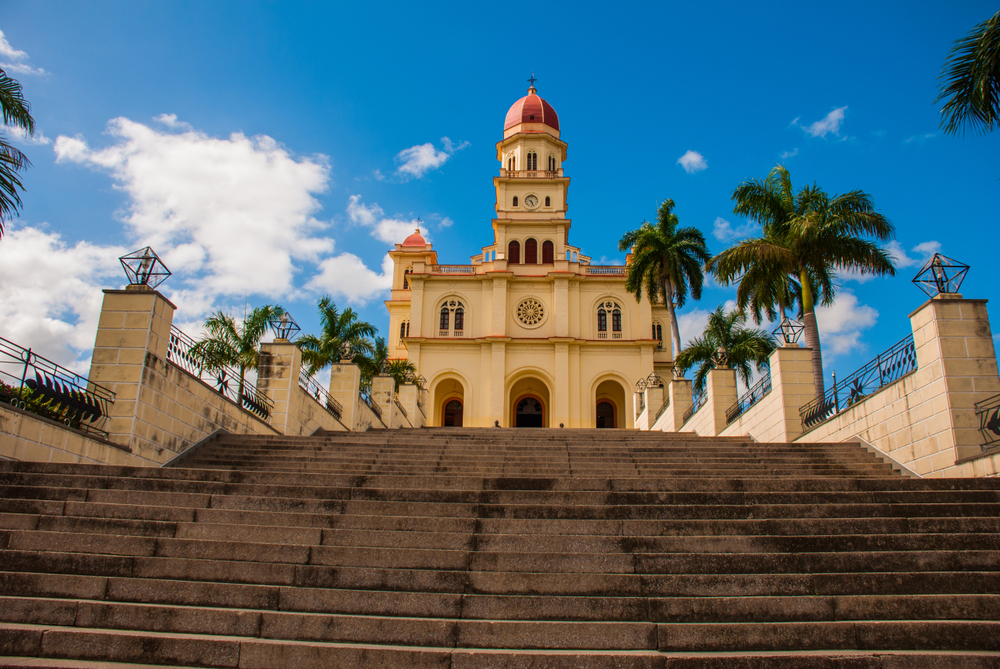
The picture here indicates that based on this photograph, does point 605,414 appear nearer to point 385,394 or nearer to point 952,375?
point 385,394

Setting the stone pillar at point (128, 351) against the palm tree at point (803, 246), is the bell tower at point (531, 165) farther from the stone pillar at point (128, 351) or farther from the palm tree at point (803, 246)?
the stone pillar at point (128, 351)

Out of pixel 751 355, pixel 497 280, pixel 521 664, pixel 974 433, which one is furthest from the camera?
pixel 497 280

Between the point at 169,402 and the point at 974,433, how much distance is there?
11.8 meters

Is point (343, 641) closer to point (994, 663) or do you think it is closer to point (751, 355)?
point (994, 663)

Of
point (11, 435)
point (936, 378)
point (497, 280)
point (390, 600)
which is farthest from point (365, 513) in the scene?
point (497, 280)

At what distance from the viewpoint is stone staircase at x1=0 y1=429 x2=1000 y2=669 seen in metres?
4.21

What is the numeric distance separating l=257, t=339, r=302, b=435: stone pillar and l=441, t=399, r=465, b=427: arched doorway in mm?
23670

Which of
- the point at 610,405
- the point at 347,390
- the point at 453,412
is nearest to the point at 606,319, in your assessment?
the point at 610,405

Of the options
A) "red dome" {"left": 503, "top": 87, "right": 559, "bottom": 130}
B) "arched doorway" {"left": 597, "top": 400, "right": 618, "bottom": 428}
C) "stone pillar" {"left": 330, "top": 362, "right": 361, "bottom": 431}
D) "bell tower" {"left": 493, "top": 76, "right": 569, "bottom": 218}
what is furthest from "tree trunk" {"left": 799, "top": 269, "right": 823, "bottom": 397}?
"red dome" {"left": 503, "top": 87, "right": 559, "bottom": 130}

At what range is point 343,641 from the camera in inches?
173

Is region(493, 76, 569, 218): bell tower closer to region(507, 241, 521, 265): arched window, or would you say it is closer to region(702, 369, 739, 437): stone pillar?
region(507, 241, 521, 265): arched window

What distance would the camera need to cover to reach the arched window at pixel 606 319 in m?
36.4

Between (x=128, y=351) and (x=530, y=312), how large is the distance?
2850cm

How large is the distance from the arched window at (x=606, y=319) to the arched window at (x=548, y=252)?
14.7 ft
